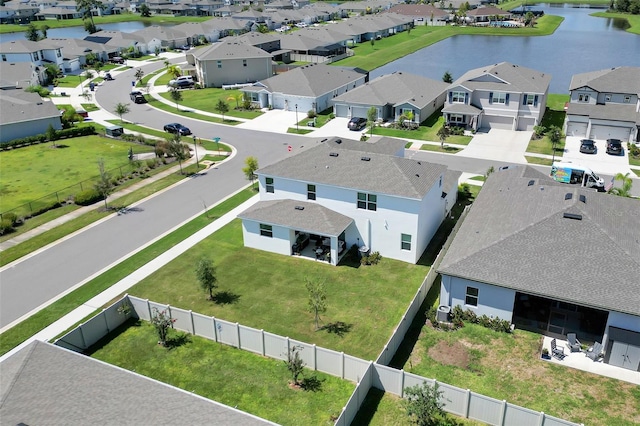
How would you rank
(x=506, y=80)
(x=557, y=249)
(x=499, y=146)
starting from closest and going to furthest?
(x=557, y=249) < (x=499, y=146) < (x=506, y=80)

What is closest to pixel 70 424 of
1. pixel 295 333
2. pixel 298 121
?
pixel 295 333

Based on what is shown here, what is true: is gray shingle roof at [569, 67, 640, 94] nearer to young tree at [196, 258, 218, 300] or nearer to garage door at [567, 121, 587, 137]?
garage door at [567, 121, 587, 137]

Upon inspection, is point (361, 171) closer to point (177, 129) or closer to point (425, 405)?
point (425, 405)

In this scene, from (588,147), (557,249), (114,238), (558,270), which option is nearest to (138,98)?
(114,238)

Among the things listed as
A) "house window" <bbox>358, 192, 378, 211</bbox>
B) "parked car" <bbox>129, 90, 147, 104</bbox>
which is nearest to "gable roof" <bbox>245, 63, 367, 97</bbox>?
"parked car" <bbox>129, 90, 147, 104</bbox>

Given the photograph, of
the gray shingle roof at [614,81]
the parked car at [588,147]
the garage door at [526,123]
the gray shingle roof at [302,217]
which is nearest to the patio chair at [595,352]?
the gray shingle roof at [302,217]

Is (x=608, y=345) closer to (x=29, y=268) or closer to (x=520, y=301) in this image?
(x=520, y=301)
